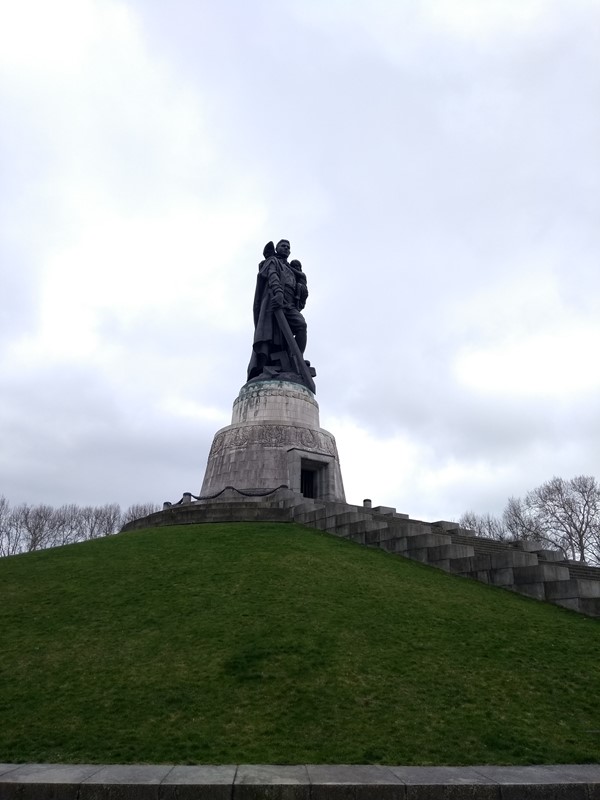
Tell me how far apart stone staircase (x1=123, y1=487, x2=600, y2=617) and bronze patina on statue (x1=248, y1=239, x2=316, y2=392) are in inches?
301

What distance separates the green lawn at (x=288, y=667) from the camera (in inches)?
269

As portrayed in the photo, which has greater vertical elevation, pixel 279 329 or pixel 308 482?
pixel 279 329

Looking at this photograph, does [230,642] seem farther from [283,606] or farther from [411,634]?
[411,634]

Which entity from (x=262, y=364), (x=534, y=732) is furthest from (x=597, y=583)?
(x=262, y=364)

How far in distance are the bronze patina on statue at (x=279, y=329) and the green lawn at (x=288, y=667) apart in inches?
638

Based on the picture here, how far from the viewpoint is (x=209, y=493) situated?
88.9 feet

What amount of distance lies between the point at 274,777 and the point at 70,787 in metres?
1.89

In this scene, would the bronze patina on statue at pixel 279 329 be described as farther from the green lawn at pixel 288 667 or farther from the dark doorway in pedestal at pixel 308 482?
the green lawn at pixel 288 667

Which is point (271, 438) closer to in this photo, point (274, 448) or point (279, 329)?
point (274, 448)

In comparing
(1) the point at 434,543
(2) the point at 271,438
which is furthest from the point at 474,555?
(2) the point at 271,438

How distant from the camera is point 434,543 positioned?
16.5 meters

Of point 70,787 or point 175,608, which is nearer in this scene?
point 70,787

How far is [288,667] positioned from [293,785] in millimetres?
3405

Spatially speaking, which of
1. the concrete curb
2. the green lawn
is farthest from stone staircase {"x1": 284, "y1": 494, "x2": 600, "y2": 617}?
the concrete curb
